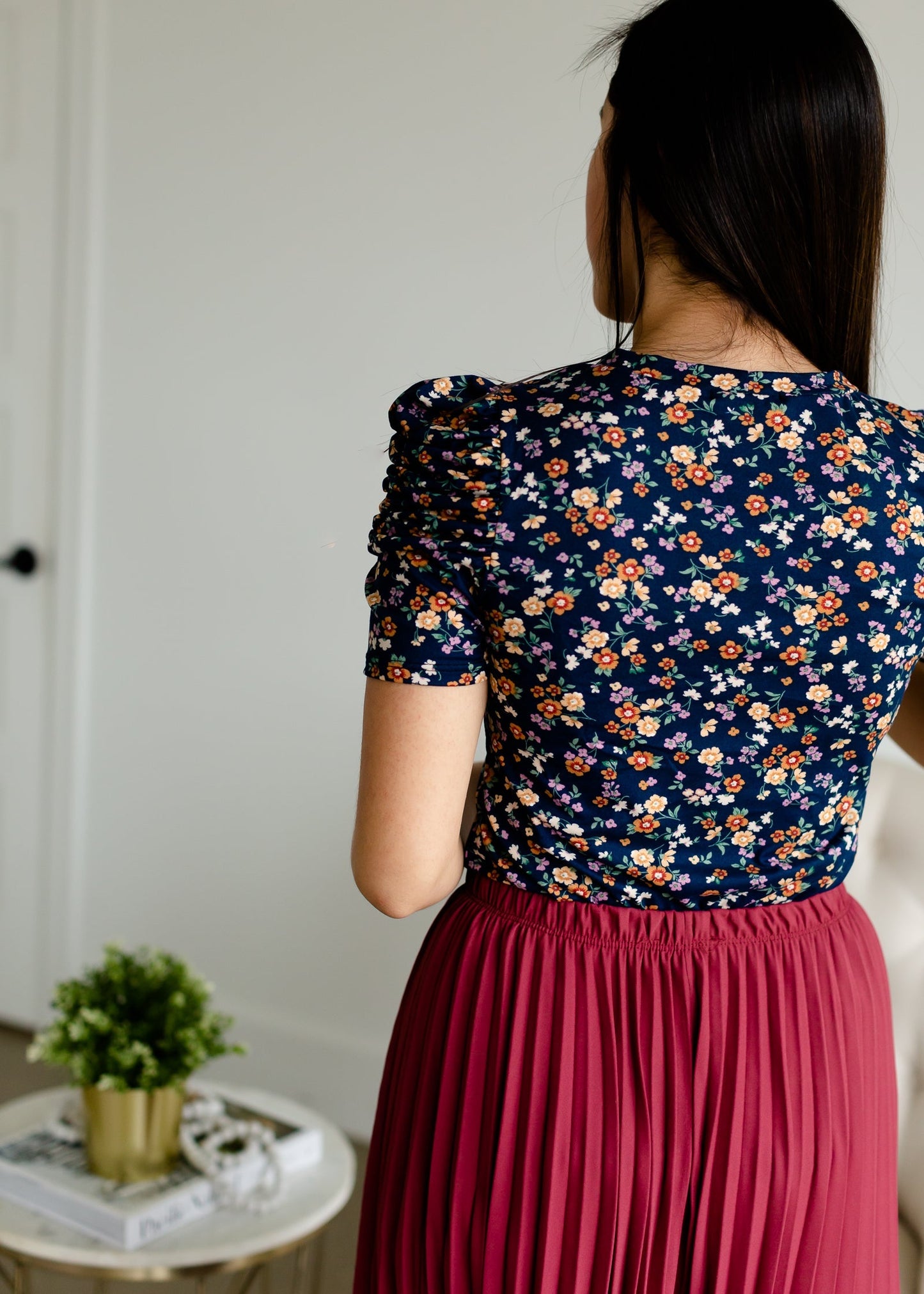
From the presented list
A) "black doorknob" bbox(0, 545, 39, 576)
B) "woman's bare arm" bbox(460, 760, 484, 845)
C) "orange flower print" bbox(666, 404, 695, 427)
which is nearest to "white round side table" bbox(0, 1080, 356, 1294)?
"woman's bare arm" bbox(460, 760, 484, 845)

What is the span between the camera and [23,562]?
2.84 meters

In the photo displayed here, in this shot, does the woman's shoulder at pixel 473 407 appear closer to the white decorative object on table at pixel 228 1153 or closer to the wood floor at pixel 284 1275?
→ the white decorative object on table at pixel 228 1153

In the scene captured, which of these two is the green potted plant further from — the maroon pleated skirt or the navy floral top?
the navy floral top

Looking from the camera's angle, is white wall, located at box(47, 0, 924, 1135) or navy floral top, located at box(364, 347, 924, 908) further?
white wall, located at box(47, 0, 924, 1135)

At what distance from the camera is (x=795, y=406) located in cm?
77

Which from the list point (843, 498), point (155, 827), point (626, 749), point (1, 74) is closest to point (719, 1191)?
point (626, 749)

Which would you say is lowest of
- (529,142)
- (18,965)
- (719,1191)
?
(18,965)

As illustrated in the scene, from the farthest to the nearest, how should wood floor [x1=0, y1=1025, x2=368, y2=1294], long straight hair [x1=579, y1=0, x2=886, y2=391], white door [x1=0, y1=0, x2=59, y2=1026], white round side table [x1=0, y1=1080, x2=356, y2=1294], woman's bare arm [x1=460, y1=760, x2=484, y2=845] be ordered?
white door [x1=0, y1=0, x2=59, y2=1026] → wood floor [x1=0, y1=1025, x2=368, y2=1294] → white round side table [x1=0, y1=1080, x2=356, y2=1294] → woman's bare arm [x1=460, y1=760, x2=484, y2=845] → long straight hair [x1=579, y1=0, x2=886, y2=391]

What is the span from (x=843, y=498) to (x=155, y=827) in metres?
2.27

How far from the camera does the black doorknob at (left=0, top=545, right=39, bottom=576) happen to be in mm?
2838

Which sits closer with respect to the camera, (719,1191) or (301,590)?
(719,1191)

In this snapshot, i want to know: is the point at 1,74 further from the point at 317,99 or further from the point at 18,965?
the point at 18,965

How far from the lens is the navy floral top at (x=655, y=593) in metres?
0.75

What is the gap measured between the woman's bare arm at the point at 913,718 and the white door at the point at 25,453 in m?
2.24
